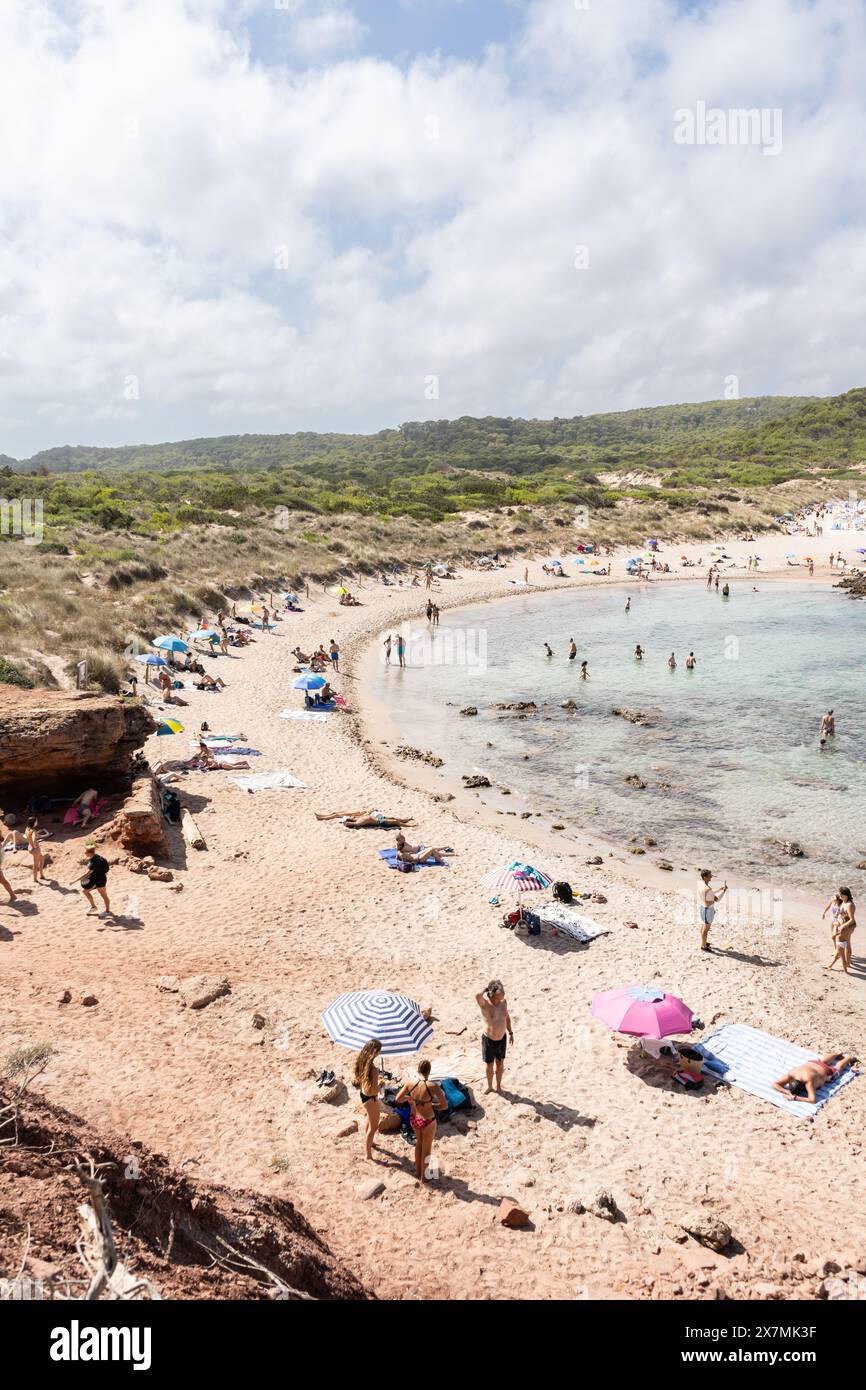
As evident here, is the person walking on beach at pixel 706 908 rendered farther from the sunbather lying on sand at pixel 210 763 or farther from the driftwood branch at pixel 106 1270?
the sunbather lying on sand at pixel 210 763

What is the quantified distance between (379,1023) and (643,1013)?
10.2 ft

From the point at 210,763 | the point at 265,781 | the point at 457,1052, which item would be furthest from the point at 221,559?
the point at 457,1052

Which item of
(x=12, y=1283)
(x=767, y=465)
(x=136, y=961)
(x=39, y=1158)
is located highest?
(x=767, y=465)

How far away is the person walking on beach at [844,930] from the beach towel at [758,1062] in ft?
8.58

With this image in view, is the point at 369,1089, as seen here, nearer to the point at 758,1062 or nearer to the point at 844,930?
the point at 758,1062

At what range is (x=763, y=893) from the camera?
13828mm

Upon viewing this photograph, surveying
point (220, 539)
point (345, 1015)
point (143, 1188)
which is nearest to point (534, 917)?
point (345, 1015)

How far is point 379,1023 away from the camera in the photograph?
27.0ft

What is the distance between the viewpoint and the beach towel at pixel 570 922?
11.9 meters
